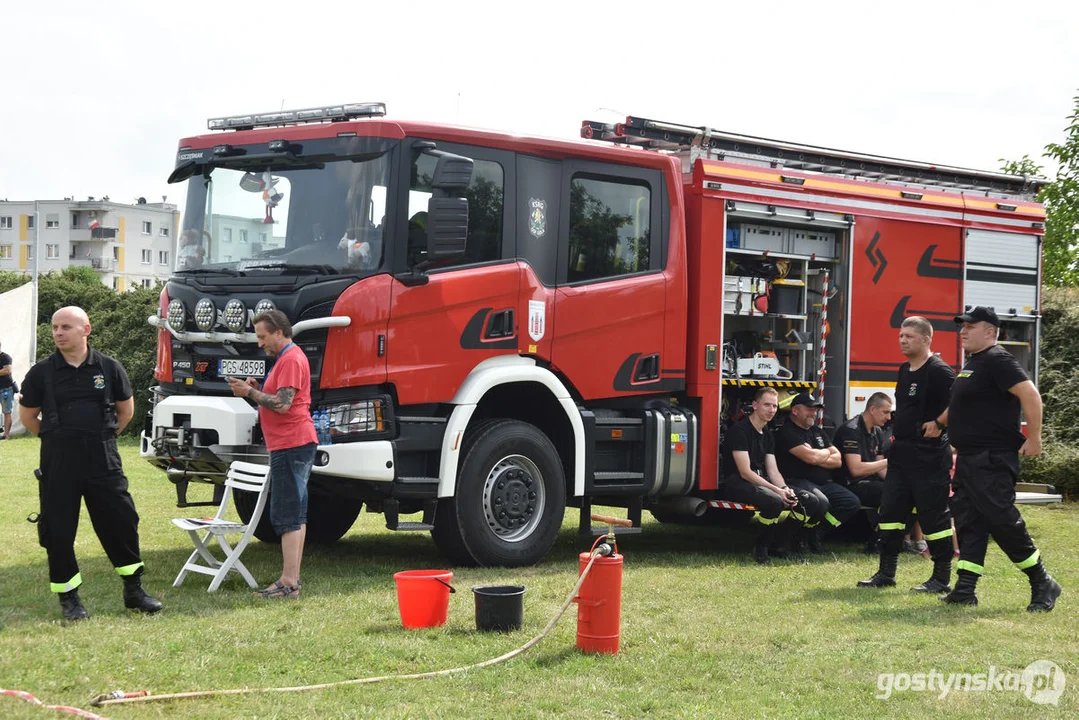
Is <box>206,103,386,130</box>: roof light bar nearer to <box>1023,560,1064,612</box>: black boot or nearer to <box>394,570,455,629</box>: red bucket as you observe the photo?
<box>394,570,455,629</box>: red bucket

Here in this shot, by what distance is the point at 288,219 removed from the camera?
29.6ft

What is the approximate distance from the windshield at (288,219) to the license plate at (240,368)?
25.4 inches

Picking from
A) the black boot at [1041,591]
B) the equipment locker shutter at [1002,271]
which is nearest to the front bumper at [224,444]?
the black boot at [1041,591]

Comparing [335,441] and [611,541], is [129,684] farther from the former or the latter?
[335,441]

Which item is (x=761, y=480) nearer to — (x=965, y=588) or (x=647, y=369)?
(x=647, y=369)

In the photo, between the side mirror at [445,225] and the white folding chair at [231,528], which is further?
the side mirror at [445,225]

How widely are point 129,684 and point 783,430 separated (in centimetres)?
654

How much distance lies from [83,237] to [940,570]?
10940 centimetres

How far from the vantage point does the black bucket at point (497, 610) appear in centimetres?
708

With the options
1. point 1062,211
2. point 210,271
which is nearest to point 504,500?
point 210,271

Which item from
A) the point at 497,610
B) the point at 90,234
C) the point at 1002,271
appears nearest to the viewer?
the point at 497,610

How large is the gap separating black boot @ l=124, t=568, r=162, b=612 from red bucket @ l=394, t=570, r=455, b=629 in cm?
152

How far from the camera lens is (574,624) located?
734 cm

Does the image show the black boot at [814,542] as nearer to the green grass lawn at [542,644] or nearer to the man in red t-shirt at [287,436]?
the green grass lawn at [542,644]
